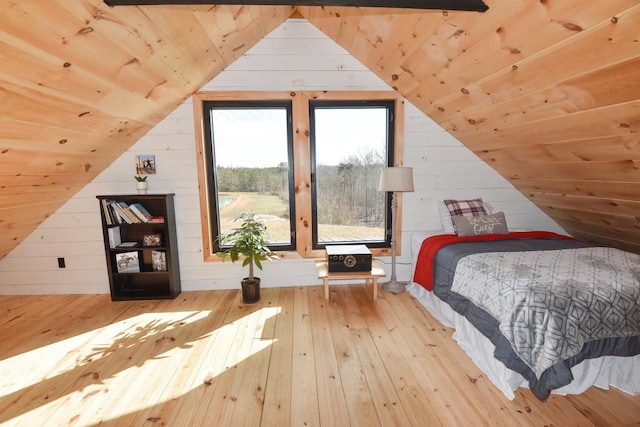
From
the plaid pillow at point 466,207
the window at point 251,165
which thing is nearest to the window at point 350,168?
the window at point 251,165

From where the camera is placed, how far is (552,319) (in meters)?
1.60

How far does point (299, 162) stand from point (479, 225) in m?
1.84

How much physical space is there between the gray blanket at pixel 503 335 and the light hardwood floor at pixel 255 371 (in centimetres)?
19

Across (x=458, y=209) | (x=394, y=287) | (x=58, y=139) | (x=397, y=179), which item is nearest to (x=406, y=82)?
(x=397, y=179)

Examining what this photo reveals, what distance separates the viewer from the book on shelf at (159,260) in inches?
121

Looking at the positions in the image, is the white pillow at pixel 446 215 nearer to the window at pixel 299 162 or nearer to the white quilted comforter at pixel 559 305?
the window at pixel 299 162

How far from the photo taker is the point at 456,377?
1901 mm

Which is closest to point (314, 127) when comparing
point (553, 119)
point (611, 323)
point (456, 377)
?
point (553, 119)

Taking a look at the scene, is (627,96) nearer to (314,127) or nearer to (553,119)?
(553,119)

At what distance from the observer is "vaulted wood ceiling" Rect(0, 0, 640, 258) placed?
138 centimetres

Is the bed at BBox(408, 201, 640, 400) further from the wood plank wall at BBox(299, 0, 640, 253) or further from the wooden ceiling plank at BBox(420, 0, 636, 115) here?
the wooden ceiling plank at BBox(420, 0, 636, 115)

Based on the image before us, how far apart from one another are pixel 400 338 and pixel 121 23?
259cm

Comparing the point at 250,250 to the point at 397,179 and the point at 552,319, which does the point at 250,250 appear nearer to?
the point at 397,179

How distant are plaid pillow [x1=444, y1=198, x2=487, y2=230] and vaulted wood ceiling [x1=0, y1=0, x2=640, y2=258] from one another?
44cm
